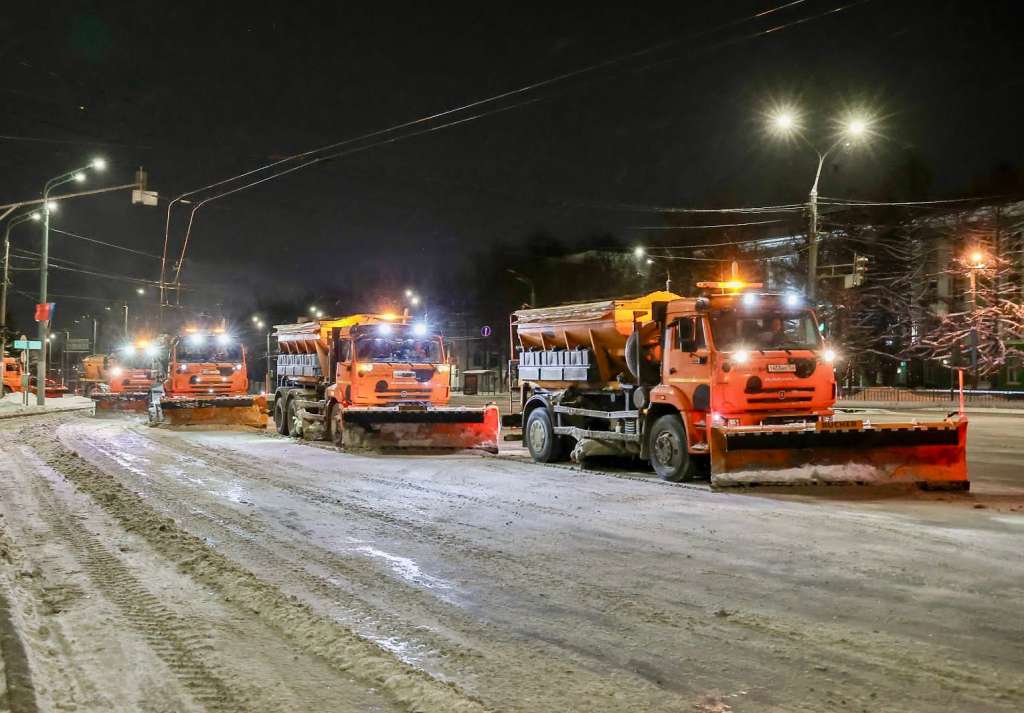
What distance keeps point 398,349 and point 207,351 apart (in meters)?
10.3

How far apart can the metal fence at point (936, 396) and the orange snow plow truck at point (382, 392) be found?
29142mm

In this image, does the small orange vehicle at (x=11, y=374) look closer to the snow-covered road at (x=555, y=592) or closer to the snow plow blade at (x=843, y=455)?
the snow-covered road at (x=555, y=592)

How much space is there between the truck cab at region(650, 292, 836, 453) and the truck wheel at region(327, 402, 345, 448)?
822 centimetres

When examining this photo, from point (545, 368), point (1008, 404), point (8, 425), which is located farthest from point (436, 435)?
point (1008, 404)

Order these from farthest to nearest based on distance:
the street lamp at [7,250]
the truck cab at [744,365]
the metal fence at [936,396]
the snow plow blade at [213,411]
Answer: the metal fence at [936,396] → the street lamp at [7,250] → the snow plow blade at [213,411] → the truck cab at [744,365]

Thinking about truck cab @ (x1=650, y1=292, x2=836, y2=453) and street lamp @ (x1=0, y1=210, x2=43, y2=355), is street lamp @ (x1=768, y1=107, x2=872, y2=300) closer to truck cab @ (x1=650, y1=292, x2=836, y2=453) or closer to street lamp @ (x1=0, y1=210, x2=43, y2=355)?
truck cab @ (x1=650, y1=292, x2=836, y2=453)

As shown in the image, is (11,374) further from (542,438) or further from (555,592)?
(555,592)

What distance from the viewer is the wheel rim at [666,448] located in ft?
42.8

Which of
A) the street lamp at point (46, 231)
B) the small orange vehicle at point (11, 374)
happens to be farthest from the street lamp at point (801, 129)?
the small orange vehicle at point (11, 374)

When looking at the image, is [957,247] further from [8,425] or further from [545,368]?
[8,425]

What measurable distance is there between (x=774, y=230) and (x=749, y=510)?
49172 mm

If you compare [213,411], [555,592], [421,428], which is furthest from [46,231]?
[555,592]

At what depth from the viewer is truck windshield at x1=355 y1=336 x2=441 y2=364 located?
18734mm

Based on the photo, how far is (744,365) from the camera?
41.1 ft
